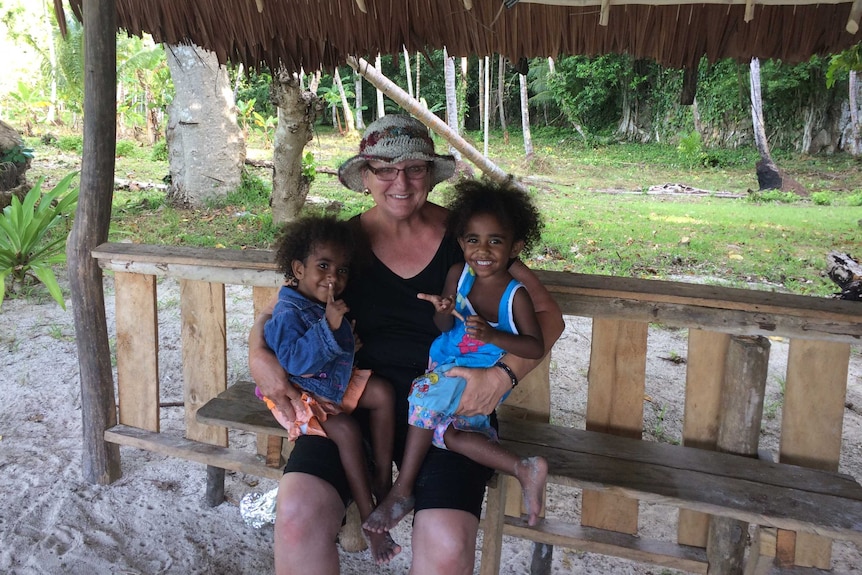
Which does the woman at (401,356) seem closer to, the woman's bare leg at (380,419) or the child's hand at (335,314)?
the woman's bare leg at (380,419)

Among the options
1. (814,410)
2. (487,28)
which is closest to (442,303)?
(814,410)

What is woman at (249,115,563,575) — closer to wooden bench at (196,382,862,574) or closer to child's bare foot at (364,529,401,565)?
child's bare foot at (364,529,401,565)

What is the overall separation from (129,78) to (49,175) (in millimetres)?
6252

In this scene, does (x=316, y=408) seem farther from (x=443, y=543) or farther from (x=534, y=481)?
(x=534, y=481)

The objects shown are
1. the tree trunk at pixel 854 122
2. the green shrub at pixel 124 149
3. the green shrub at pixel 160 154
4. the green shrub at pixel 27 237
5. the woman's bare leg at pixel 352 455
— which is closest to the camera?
the woman's bare leg at pixel 352 455

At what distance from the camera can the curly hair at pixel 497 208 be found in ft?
6.21

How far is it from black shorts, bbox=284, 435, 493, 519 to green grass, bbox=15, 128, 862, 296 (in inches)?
75.8

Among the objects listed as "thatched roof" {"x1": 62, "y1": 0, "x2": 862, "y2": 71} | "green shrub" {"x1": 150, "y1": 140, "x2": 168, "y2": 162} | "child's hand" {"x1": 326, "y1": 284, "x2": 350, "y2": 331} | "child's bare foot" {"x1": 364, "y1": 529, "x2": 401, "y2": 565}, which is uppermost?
"thatched roof" {"x1": 62, "y1": 0, "x2": 862, "y2": 71}

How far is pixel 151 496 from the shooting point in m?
2.75

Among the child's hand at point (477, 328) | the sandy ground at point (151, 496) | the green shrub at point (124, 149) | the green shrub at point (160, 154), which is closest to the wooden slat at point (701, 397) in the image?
the sandy ground at point (151, 496)

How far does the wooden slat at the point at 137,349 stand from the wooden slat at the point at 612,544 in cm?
168

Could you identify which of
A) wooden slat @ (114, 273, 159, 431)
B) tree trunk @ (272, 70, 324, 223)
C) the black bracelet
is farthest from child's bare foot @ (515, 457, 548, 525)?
tree trunk @ (272, 70, 324, 223)

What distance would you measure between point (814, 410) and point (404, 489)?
136 centimetres

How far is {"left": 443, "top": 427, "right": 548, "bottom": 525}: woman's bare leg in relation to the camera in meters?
1.76
